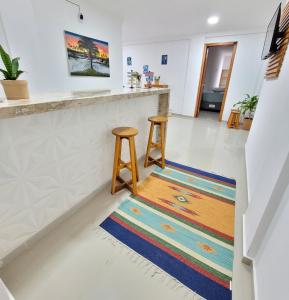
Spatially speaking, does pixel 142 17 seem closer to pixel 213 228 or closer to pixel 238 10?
pixel 238 10

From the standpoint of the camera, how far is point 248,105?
431 centimetres

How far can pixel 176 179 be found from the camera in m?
2.27

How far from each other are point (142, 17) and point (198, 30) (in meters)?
1.84

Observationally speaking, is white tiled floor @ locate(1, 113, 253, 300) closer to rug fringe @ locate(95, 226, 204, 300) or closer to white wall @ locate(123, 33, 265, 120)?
rug fringe @ locate(95, 226, 204, 300)

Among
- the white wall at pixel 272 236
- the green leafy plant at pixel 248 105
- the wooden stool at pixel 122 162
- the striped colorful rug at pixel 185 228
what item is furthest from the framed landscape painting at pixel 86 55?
the green leafy plant at pixel 248 105

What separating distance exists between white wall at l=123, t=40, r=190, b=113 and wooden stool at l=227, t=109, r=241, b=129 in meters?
1.87

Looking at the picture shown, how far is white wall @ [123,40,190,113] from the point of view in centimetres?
544

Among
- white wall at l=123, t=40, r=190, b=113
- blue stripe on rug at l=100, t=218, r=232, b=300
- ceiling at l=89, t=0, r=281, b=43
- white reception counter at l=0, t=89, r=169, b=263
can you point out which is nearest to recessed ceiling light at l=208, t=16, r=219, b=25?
ceiling at l=89, t=0, r=281, b=43

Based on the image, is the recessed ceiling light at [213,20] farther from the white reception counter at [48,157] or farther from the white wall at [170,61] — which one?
the white reception counter at [48,157]

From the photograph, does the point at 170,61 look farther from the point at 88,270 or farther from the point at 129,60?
the point at 88,270

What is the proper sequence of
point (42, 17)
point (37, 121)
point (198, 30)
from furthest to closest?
point (198, 30) < point (42, 17) < point (37, 121)

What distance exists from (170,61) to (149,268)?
6.05m

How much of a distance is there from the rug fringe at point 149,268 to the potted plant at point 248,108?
4556mm

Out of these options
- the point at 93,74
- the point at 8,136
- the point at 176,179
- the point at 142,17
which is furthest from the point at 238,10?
the point at 8,136
